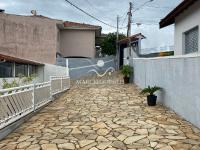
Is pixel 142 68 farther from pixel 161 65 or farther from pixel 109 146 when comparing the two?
pixel 109 146

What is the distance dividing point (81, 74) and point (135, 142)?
22.2 meters

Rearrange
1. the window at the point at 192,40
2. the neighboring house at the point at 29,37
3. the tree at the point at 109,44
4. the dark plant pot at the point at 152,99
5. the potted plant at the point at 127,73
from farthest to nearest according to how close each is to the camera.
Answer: the tree at the point at 109,44 → the neighboring house at the point at 29,37 → the potted plant at the point at 127,73 → the dark plant pot at the point at 152,99 → the window at the point at 192,40

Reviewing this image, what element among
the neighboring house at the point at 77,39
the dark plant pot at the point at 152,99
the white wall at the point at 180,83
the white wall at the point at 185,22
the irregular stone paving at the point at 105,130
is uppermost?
the neighboring house at the point at 77,39

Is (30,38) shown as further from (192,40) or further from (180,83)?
(180,83)

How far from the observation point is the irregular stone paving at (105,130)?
6.04 meters

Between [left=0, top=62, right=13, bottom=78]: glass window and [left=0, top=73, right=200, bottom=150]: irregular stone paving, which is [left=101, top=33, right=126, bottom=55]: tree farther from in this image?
[left=0, top=73, right=200, bottom=150]: irregular stone paving

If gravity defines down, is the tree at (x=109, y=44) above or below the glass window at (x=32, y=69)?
above

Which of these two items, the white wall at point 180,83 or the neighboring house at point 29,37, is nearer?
the white wall at point 180,83

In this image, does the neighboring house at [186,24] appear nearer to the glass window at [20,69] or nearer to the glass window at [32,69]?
the glass window at [20,69]

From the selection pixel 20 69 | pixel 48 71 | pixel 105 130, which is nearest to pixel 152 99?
pixel 105 130

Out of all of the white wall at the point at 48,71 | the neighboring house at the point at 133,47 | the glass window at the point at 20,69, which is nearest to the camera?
the glass window at the point at 20,69

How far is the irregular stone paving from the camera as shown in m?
6.04

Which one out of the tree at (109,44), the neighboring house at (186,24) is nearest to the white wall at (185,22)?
the neighboring house at (186,24)

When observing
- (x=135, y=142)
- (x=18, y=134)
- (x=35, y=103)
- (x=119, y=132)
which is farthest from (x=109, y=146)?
(x=35, y=103)
